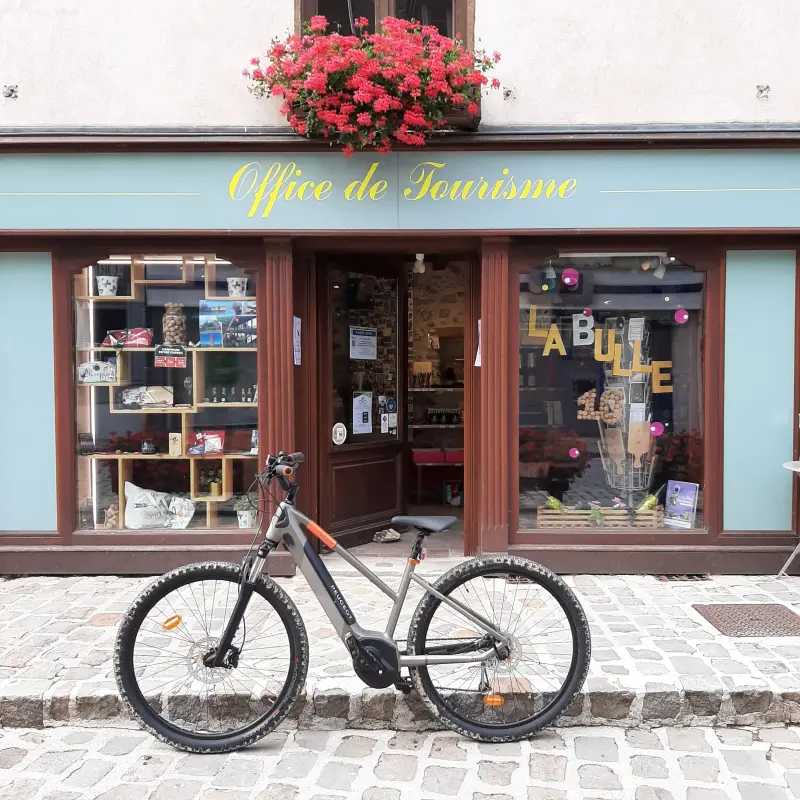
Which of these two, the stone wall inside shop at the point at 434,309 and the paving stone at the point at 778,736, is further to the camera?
the stone wall inside shop at the point at 434,309

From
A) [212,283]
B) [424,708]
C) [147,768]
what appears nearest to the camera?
[147,768]

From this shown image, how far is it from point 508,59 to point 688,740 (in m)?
5.04

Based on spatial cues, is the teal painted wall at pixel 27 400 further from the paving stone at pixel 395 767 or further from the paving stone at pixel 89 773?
the paving stone at pixel 395 767

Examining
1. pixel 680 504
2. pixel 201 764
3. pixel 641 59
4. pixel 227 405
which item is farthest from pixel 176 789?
pixel 641 59

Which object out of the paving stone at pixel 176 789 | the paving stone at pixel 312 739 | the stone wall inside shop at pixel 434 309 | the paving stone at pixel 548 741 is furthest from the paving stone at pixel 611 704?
the stone wall inside shop at pixel 434 309

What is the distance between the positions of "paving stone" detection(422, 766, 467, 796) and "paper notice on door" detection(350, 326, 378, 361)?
4.29 m

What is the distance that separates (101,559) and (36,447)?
110cm

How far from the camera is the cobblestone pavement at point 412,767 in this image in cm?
318

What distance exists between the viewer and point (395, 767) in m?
3.40

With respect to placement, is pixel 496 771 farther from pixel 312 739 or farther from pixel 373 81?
pixel 373 81

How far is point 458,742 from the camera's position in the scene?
363cm

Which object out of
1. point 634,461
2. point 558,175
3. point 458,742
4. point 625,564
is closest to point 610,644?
point 458,742

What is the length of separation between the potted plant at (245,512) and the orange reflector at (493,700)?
314cm

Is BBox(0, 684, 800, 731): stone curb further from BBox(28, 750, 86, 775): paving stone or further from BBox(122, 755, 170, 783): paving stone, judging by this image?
BBox(122, 755, 170, 783): paving stone
